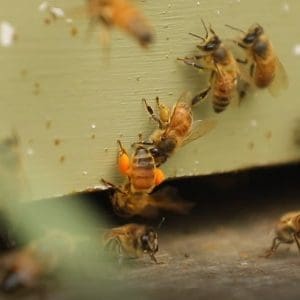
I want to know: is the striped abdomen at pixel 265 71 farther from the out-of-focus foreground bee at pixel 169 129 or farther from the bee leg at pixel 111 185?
the bee leg at pixel 111 185

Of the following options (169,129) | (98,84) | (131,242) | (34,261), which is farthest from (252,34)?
(34,261)

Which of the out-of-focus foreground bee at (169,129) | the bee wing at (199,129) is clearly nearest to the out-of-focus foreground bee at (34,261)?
the out-of-focus foreground bee at (169,129)

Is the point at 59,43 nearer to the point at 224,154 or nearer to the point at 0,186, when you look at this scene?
the point at 0,186

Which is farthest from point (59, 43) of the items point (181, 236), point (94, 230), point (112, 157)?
point (181, 236)

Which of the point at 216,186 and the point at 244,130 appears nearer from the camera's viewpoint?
the point at 244,130

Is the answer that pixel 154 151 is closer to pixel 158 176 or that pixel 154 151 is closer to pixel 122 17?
pixel 158 176

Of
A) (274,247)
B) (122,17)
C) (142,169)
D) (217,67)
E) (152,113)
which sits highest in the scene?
(122,17)
